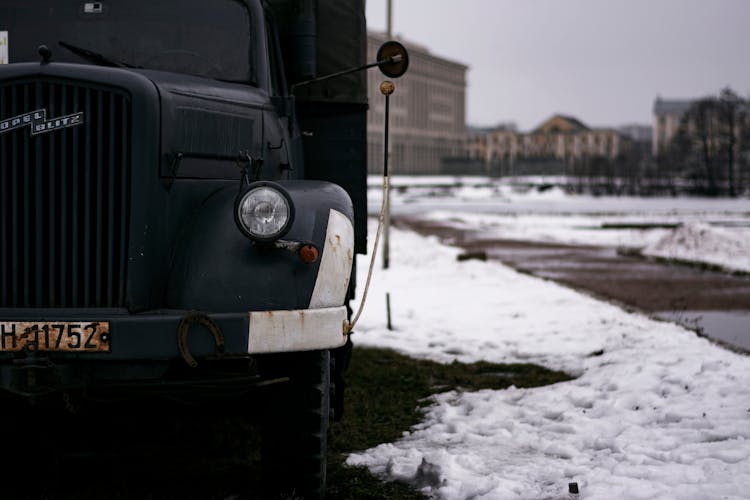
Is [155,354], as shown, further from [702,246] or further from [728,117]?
[728,117]

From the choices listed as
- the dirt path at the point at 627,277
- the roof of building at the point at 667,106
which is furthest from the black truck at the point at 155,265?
the roof of building at the point at 667,106

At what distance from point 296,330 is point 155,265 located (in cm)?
68

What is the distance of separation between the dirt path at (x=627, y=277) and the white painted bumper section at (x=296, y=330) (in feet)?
27.9

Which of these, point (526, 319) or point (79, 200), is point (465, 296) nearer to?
point (526, 319)

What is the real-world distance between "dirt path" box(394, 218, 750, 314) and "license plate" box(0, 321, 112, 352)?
30.5ft

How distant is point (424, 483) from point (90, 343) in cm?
204

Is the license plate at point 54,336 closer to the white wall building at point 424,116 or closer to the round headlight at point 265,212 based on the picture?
the round headlight at point 265,212

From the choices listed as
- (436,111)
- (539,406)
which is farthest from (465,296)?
(436,111)

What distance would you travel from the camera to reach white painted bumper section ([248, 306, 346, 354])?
A: 4.18 metres

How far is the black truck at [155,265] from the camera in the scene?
13.3 feet

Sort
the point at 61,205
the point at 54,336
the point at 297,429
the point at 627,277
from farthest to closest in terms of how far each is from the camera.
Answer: the point at 627,277
the point at 297,429
the point at 61,205
the point at 54,336

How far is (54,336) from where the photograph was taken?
4.00 m

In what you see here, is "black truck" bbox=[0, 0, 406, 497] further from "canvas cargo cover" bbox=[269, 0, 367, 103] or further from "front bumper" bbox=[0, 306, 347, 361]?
"canvas cargo cover" bbox=[269, 0, 367, 103]

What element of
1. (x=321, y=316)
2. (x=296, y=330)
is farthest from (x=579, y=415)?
Result: (x=296, y=330)
